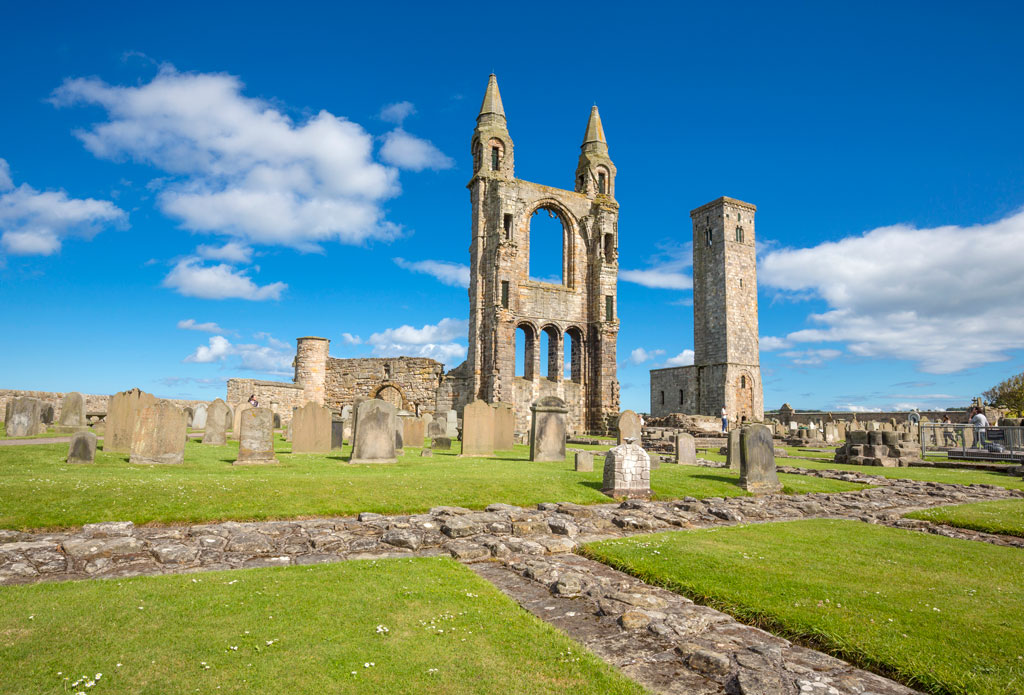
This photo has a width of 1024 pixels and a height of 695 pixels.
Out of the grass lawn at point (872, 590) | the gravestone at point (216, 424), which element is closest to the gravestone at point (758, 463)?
the grass lawn at point (872, 590)

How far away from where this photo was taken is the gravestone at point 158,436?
11.0m

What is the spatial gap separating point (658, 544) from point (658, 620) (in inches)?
106

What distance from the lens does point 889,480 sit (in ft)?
48.1

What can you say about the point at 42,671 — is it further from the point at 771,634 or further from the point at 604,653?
the point at 771,634

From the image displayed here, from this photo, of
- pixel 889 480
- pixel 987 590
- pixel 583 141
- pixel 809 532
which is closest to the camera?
pixel 987 590

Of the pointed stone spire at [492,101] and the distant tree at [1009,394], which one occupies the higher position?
the pointed stone spire at [492,101]

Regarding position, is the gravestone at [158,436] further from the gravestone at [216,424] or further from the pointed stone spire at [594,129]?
the pointed stone spire at [594,129]

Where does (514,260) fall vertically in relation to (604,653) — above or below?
above

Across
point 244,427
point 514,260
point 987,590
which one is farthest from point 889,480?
point 514,260

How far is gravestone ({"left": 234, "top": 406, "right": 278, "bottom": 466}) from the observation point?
1188 cm

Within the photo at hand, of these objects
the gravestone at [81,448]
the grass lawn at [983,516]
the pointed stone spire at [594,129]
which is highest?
the pointed stone spire at [594,129]

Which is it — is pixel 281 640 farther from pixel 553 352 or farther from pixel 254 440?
pixel 553 352

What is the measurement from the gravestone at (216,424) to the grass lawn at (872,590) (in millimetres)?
13445

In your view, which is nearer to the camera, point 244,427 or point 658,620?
point 658,620
